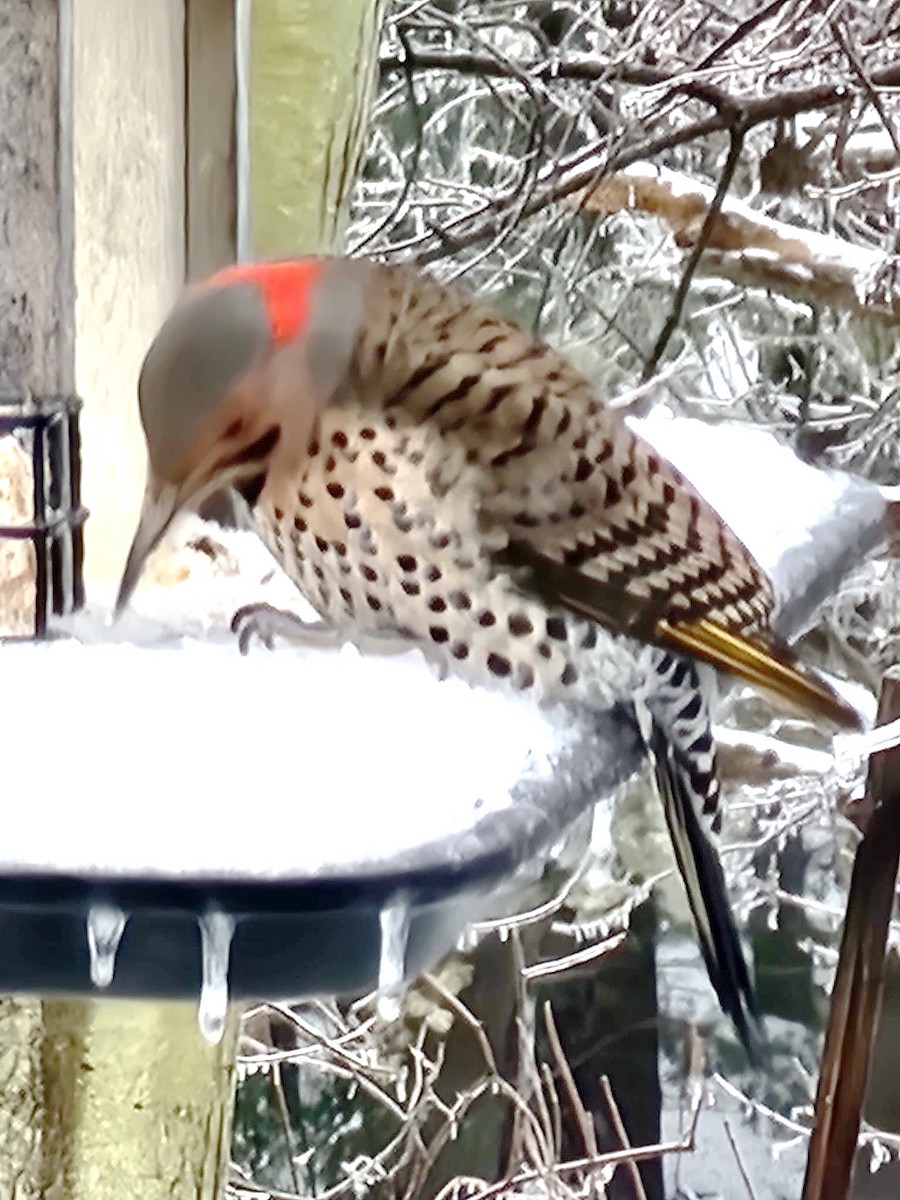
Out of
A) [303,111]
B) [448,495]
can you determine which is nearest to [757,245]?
[303,111]

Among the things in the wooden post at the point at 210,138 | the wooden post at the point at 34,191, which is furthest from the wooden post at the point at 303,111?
the wooden post at the point at 34,191

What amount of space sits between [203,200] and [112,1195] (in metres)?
0.81

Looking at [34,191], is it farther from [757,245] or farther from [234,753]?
[757,245]

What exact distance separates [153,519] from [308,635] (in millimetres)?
96

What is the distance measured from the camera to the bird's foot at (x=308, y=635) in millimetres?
754

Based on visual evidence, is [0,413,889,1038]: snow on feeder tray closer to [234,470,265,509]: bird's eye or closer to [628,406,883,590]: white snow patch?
[234,470,265,509]: bird's eye

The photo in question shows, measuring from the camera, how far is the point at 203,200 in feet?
2.89

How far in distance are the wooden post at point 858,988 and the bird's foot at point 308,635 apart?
852 millimetres

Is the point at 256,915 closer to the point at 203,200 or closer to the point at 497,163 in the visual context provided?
the point at 203,200

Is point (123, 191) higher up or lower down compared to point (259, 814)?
higher up

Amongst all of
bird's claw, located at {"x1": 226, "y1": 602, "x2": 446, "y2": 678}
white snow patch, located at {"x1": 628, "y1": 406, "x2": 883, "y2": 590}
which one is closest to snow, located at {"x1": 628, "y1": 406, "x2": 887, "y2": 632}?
white snow patch, located at {"x1": 628, "y1": 406, "x2": 883, "y2": 590}

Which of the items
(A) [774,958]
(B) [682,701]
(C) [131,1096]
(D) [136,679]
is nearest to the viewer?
(D) [136,679]

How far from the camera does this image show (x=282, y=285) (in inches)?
29.9

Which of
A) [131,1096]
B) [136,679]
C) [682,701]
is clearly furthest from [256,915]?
[131,1096]
